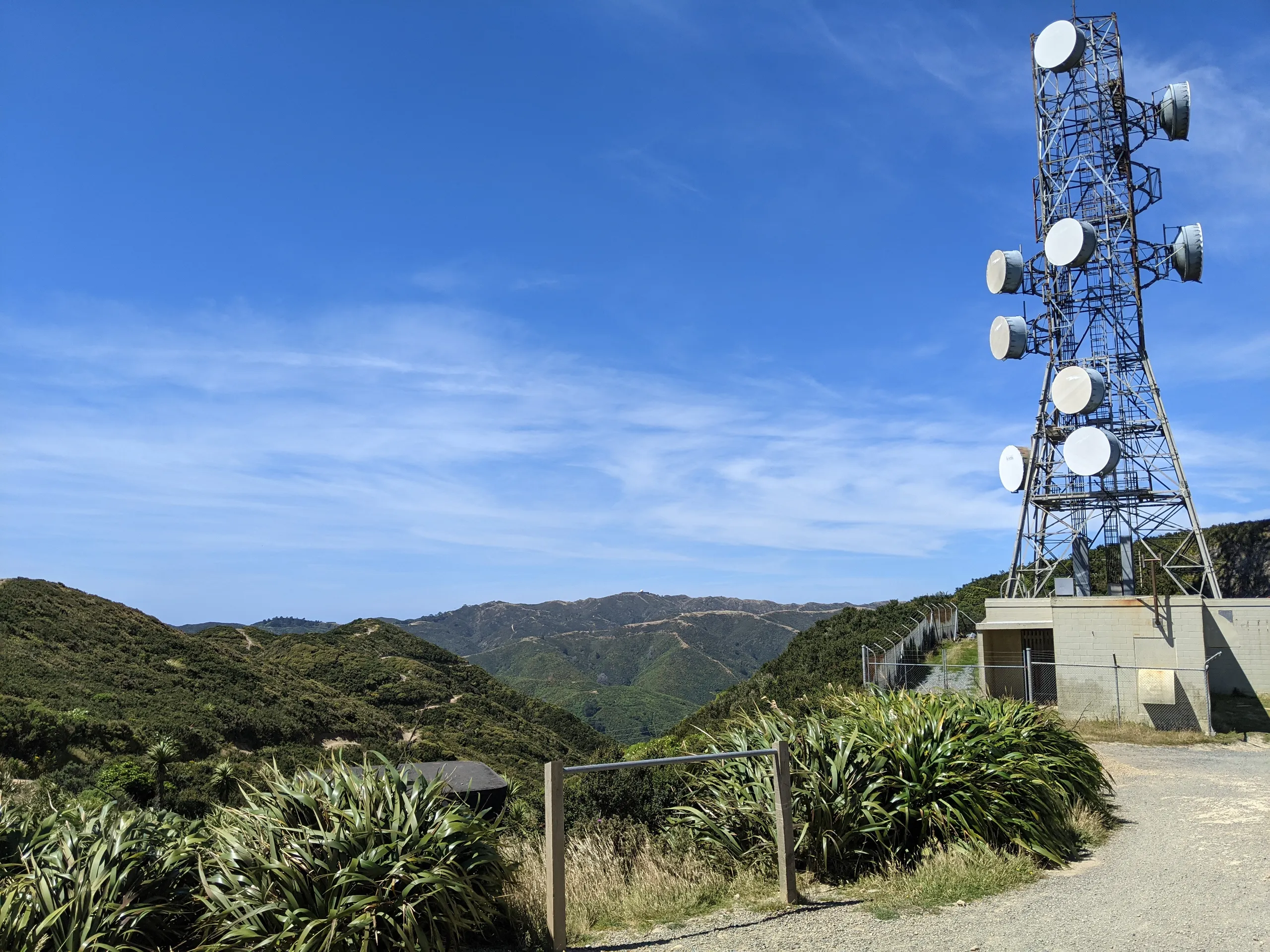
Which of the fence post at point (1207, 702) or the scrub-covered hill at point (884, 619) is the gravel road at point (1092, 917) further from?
the scrub-covered hill at point (884, 619)

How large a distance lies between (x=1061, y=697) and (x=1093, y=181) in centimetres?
1463

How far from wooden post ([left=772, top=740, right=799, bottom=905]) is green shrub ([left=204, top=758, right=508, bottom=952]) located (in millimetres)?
2175

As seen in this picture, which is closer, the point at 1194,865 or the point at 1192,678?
the point at 1194,865

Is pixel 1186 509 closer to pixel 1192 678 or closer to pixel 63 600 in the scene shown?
pixel 1192 678

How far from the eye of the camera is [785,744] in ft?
22.5

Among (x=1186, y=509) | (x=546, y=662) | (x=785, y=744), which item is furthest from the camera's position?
(x=546, y=662)

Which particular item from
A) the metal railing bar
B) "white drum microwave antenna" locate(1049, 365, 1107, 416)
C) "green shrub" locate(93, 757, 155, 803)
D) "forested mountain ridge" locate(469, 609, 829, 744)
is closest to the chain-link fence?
"white drum microwave antenna" locate(1049, 365, 1107, 416)

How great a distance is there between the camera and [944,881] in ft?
22.2

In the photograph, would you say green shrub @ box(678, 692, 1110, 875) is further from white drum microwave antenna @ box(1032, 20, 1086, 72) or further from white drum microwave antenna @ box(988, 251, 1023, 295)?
white drum microwave antenna @ box(1032, 20, 1086, 72)

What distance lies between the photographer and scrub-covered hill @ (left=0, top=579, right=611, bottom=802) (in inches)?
1042

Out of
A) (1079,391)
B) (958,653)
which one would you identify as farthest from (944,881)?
(958,653)

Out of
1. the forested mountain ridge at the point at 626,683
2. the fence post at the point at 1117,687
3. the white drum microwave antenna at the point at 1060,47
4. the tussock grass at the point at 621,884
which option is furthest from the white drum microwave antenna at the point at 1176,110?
the forested mountain ridge at the point at 626,683

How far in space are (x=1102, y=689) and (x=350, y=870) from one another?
1835 centimetres

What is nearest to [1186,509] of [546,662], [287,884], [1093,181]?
[1093,181]
